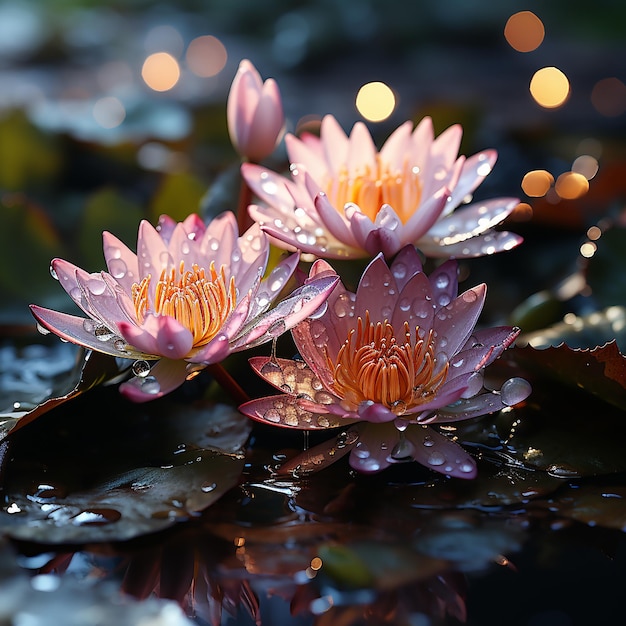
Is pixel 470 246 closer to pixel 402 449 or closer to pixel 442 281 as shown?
pixel 442 281

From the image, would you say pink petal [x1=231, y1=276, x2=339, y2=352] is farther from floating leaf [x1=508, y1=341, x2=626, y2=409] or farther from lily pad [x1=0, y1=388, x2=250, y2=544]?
floating leaf [x1=508, y1=341, x2=626, y2=409]

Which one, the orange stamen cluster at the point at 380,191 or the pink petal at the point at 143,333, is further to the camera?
the orange stamen cluster at the point at 380,191

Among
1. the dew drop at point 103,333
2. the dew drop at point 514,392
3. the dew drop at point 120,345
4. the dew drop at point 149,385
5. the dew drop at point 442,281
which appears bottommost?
the dew drop at point 514,392

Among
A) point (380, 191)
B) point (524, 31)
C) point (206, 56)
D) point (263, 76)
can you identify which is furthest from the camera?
point (524, 31)

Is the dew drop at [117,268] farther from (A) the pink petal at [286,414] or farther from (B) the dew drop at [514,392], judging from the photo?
(B) the dew drop at [514,392]

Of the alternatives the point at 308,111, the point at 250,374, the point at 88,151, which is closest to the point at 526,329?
the point at 250,374

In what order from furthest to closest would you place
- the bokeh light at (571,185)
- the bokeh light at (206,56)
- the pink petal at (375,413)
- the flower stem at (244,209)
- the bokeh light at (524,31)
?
1. the bokeh light at (524,31)
2. the bokeh light at (206,56)
3. the bokeh light at (571,185)
4. the flower stem at (244,209)
5. the pink petal at (375,413)

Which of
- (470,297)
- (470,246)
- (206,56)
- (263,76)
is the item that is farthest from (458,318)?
(206,56)

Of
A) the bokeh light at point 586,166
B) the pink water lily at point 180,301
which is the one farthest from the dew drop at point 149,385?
the bokeh light at point 586,166
